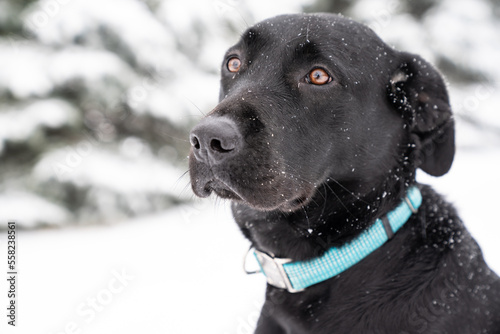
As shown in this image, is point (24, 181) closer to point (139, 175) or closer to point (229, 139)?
point (139, 175)

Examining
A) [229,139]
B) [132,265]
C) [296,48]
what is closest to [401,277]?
[229,139]

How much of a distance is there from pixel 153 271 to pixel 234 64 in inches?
117

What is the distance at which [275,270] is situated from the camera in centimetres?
205

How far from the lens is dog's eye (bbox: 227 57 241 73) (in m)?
2.30

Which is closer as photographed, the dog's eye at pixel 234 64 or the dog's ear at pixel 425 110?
the dog's ear at pixel 425 110

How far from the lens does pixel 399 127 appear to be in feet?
7.16

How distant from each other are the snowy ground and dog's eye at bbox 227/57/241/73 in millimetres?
1183

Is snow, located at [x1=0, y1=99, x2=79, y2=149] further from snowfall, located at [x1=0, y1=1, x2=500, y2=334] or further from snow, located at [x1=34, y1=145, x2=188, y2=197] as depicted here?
snowfall, located at [x1=0, y1=1, x2=500, y2=334]

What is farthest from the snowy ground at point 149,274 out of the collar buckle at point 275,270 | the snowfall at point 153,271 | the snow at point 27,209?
the collar buckle at point 275,270

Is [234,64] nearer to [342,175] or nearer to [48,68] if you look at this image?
[342,175]

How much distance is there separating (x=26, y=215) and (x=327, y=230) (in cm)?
462

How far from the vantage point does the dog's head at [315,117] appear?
182cm

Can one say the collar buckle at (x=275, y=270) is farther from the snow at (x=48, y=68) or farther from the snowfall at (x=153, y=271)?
the snow at (x=48, y=68)

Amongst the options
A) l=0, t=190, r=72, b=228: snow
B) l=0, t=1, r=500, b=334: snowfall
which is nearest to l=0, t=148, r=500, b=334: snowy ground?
l=0, t=1, r=500, b=334: snowfall
